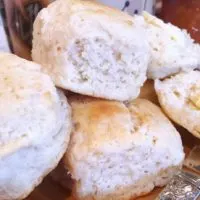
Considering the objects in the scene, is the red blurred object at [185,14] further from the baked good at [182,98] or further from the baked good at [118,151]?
the baked good at [118,151]

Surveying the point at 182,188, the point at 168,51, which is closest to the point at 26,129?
the point at 182,188

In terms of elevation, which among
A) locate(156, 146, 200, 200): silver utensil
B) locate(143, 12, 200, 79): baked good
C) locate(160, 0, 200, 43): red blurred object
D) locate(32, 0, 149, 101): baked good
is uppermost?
Answer: locate(32, 0, 149, 101): baked good

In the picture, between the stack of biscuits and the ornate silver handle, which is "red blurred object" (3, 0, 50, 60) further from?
the ornate silver handle

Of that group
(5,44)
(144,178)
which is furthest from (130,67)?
(5,44)

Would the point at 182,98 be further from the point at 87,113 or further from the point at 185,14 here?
the point at 185,14

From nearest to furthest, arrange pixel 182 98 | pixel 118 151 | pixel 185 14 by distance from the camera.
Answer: pixel 118 151, pixel 182 98, pixel 185 14

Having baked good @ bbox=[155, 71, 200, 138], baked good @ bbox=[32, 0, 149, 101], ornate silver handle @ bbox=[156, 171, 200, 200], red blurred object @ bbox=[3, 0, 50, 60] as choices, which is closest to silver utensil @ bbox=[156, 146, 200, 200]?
ornate silver handle @ bbox=[156, 171, 200, 200]

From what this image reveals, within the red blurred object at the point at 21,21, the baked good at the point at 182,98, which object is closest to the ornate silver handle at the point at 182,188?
the baked good at the point at 182,98
